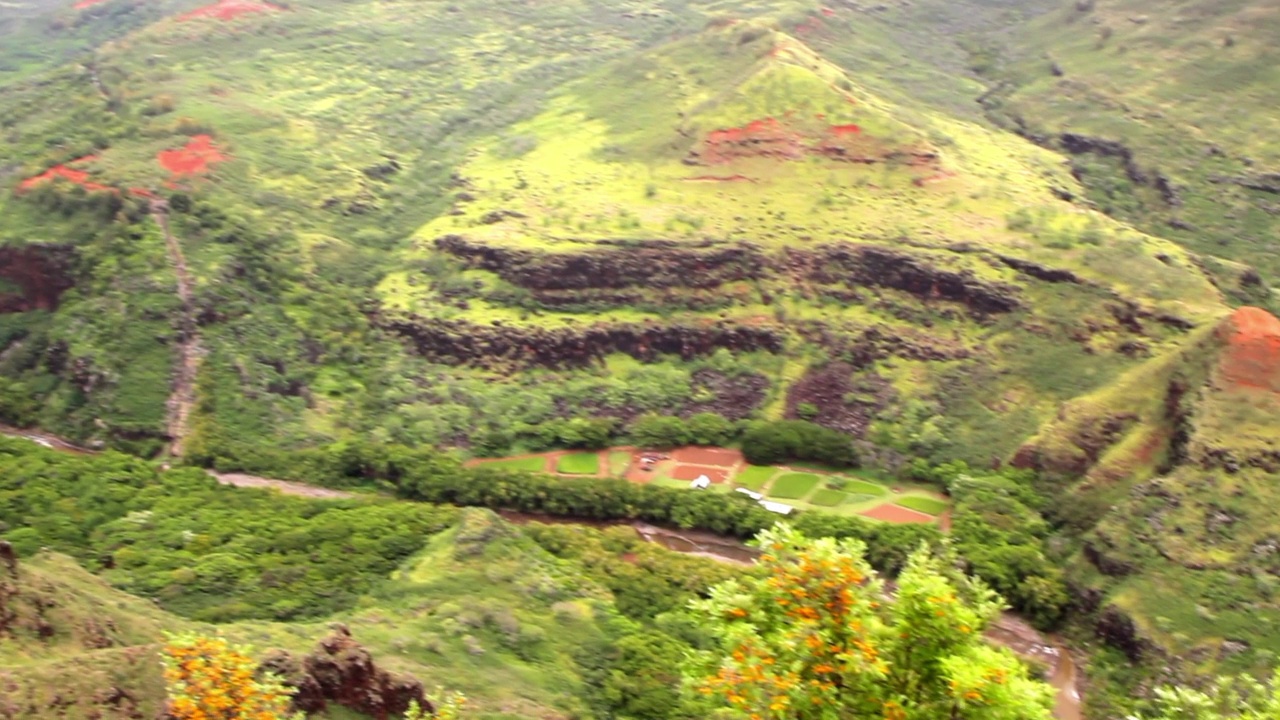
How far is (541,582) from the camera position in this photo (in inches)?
3000

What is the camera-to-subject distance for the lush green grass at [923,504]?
9175 centimetres

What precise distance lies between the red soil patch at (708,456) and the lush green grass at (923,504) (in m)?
14.2

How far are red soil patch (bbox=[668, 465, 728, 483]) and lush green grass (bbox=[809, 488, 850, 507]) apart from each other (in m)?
7.42

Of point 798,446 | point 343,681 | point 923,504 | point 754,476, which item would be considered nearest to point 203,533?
point 343,681

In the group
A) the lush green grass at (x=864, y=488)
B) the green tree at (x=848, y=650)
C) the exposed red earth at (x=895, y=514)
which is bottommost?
the lush green grass at (x=864, y=488)

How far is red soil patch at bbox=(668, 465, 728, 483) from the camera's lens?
9762 centimetres

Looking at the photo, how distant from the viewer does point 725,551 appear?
89.9 meters

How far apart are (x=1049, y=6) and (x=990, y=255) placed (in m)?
102

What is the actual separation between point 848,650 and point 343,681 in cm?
2915

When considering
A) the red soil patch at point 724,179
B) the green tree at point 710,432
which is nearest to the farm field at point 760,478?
the green tree at point 710,432

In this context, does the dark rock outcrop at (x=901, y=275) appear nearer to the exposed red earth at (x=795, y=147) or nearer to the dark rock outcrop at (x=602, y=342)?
the dark rock outcrop at (x=602, y=342)

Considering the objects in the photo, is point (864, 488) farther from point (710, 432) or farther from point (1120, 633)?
point (1120, 633)

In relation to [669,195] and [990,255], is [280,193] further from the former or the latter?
[990,255]

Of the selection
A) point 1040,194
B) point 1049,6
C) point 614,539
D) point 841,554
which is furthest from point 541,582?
point 1049,6
